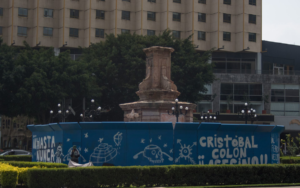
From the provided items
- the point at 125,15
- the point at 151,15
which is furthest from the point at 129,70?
the point at 151,15

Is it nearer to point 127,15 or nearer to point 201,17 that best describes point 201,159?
point 127,15

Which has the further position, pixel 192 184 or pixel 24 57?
pixel 24 57

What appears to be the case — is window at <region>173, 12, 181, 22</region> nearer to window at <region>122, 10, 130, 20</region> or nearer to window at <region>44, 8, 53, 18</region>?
window at <region>122, 10, 130, 20</region>

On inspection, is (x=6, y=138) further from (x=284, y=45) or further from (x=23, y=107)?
(x=284, y=45)

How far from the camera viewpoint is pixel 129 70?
149 feet

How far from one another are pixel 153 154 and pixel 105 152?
2.22 m

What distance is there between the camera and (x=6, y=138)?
2817 inches

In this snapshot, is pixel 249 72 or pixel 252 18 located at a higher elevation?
pixel 252 18

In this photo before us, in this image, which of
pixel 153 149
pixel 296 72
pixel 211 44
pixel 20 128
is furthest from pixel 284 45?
pixel 153 149

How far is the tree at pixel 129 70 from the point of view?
4553 cm

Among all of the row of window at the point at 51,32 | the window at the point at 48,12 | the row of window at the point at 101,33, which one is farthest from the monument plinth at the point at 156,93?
the window at the point at 48,12

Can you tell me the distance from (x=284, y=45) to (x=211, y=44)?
1380cm

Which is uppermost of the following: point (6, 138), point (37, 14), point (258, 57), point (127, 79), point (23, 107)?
point (37, 14)

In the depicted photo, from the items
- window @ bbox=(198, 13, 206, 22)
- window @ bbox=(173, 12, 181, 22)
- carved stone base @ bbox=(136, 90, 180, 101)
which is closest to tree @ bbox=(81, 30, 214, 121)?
carved stone base @ bbox=(136, 90, 180, 101)
